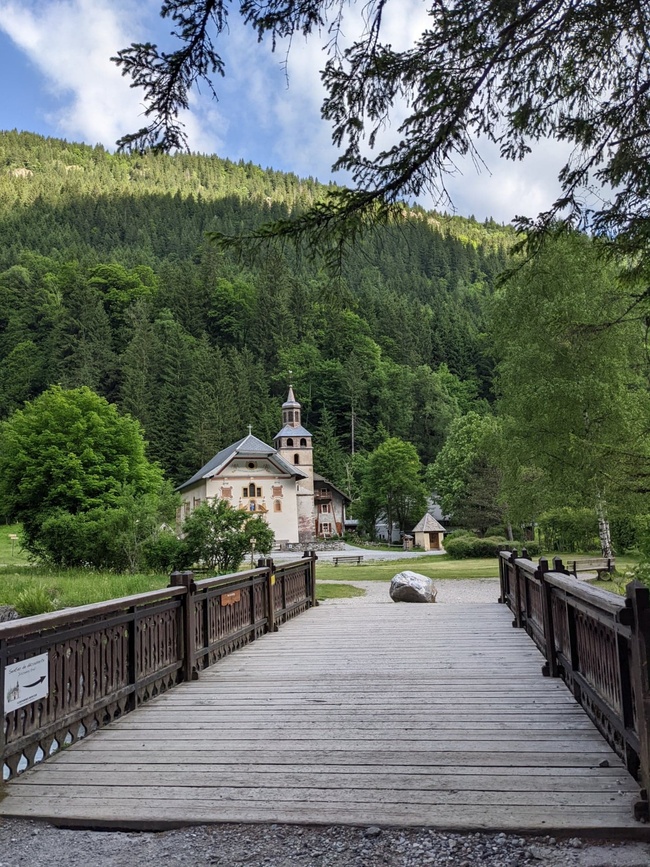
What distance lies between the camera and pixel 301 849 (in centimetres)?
277

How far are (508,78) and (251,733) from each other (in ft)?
15.5

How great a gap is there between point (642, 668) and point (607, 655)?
0.87m

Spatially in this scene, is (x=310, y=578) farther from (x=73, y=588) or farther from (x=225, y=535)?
(x=73, y=588)

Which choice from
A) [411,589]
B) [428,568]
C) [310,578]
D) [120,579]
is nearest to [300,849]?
[310,578]

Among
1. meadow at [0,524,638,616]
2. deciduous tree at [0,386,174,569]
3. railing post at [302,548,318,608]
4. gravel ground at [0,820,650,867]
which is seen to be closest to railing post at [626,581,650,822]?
gravel ground at [0,820,650,867]

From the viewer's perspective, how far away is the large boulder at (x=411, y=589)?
567 inches

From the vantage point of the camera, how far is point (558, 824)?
9.30 feet

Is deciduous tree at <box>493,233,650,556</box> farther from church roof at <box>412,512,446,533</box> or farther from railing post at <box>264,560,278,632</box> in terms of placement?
church roof at <box>412,512,446,533</box>

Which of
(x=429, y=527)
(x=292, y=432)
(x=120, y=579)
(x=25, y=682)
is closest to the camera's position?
(x=25, y=682)

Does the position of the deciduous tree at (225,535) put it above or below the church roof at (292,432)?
below

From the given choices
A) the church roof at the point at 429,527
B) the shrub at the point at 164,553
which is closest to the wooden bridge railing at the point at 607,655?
the shrub at the point at 164,553

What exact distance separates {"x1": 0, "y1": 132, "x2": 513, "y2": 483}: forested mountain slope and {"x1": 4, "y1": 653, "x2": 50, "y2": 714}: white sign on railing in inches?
2065

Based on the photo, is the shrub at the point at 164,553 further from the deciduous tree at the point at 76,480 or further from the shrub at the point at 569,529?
the shrub at the point at 569,529

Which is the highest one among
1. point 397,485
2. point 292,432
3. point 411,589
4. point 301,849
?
point 292,432
